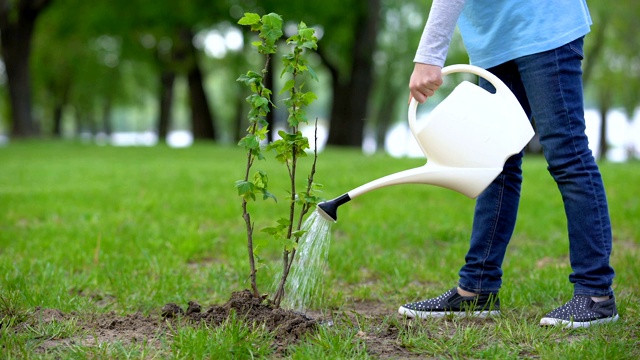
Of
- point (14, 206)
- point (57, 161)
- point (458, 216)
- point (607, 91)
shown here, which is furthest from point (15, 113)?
point (607, 91)

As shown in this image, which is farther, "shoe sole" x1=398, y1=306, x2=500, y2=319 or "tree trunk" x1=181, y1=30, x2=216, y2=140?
"tree trunk" x1=181, y1=30, x2=216, y2=140

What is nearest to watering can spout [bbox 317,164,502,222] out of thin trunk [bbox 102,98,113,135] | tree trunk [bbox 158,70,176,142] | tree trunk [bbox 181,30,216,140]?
tree trunk [bbox 181,30,216,140]

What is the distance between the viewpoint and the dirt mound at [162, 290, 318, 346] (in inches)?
95.5

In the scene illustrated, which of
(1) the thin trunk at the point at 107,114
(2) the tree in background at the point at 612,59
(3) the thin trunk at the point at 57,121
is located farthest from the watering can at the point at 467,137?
(1) the thin trunk at the point at 107,114

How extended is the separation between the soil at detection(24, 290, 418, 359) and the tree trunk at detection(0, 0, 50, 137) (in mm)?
16904

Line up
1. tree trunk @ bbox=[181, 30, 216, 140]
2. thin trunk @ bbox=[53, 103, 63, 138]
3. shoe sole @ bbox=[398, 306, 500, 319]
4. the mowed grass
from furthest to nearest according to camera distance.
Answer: thin trunk @ bbox=[53, 103, 63, 138]
tree trunk @ bbox=[181, 30, 216, 140]
shoe sole @ bbox=[398, 306, 500, 319]
the mowed grass

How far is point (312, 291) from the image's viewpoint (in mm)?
3064

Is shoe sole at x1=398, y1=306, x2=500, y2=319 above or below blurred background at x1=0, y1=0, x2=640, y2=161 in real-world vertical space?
below

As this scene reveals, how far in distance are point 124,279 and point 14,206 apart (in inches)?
126

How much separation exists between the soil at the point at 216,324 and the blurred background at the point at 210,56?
899 centimetres

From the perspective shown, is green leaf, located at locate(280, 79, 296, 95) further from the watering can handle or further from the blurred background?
the blurred background

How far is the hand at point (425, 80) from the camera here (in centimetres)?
249

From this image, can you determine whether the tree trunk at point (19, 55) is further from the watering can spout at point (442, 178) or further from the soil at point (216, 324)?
the watering can spout at point (442, 178)

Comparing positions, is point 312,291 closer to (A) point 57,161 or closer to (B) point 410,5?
(A) point 57,161
